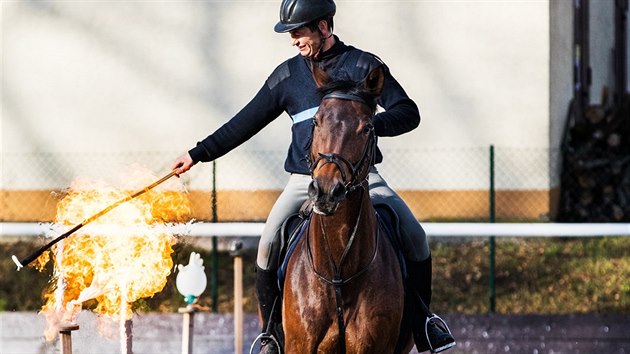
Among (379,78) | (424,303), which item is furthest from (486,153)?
(379,78)

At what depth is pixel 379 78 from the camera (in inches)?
267

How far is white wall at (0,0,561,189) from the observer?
17938 mm

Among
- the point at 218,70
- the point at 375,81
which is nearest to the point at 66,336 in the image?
the point at 375,81

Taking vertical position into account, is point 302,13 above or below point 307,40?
above

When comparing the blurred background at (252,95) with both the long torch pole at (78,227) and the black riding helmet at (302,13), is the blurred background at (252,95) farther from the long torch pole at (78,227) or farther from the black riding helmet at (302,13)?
the black riding helmet at (302,13)

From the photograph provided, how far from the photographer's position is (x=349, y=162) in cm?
636

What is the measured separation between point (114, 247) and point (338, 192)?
2.35 metres

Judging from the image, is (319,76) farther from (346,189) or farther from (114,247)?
(114,247)

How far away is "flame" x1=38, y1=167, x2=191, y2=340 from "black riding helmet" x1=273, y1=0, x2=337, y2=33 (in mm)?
1505

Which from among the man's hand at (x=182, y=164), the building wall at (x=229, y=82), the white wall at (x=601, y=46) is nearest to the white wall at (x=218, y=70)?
the building wall at (x=229, y=82)

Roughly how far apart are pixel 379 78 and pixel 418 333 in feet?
5.88

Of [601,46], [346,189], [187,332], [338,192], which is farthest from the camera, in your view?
[601,46]

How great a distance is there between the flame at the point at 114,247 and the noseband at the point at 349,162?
192 cm

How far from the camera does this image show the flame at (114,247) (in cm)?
805
